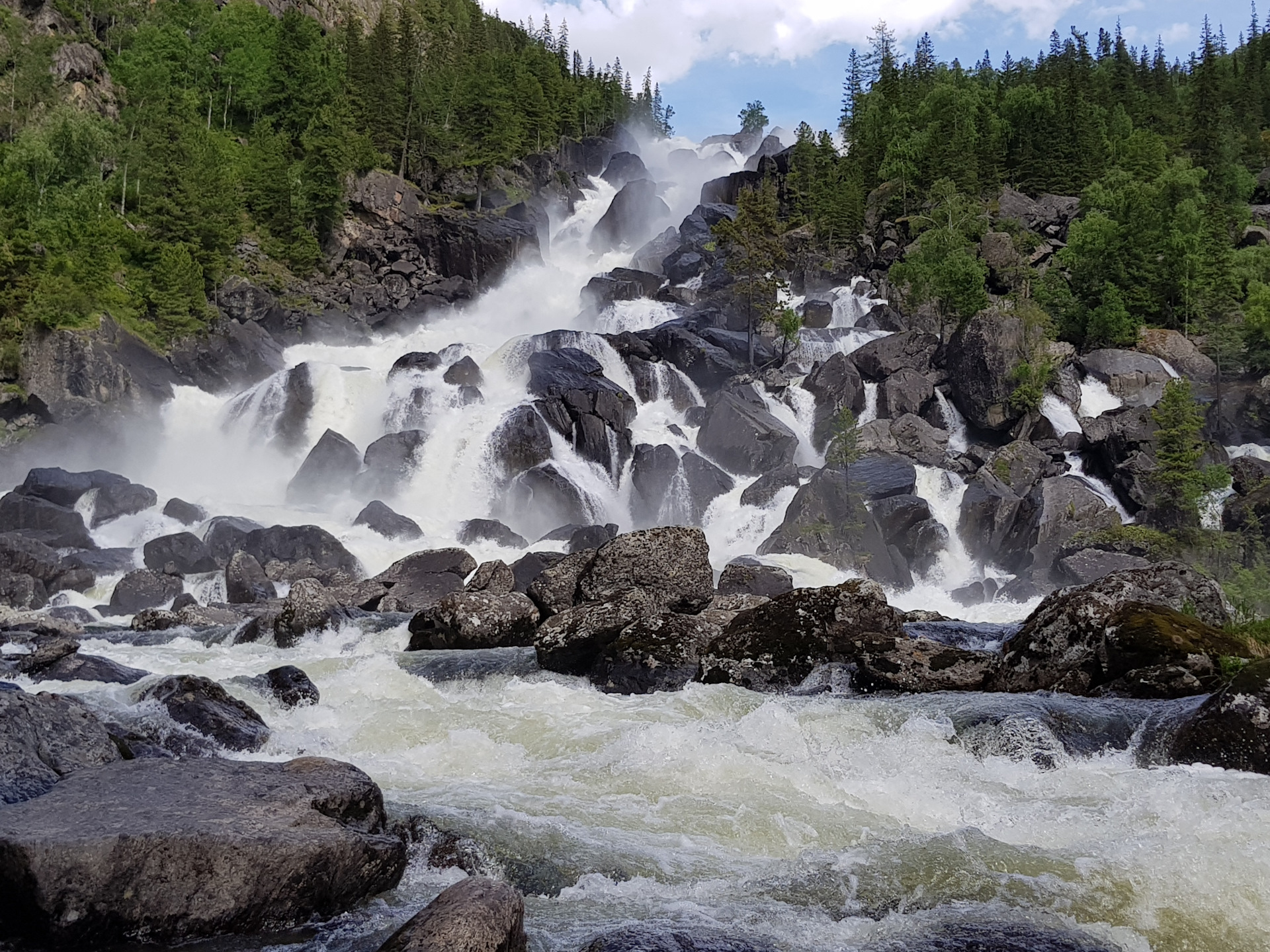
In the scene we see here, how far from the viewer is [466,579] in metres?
30.5

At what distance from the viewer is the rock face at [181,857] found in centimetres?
593

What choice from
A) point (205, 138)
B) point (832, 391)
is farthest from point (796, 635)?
point (205, 138)

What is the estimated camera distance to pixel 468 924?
19.0 ft

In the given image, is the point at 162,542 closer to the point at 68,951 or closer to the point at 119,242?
the point at 68,951

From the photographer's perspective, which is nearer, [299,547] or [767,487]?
[299,547]

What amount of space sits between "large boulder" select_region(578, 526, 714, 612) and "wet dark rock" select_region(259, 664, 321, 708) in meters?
6.90

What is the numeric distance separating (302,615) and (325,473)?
23.8 metres

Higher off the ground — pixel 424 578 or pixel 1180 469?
pixel 1180 469

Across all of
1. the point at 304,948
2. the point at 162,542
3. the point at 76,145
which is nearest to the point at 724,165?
the point at 76,145

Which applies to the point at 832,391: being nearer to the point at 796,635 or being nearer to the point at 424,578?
the point at 424,578

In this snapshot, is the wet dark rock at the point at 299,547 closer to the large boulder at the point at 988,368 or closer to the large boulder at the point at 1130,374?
the large boulder at the point at 988,368

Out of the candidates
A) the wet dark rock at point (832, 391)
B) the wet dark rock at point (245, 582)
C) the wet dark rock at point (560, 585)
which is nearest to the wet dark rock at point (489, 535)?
the wet dark rock at point (245, 582)

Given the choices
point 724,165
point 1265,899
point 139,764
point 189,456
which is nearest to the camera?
point 1265,899

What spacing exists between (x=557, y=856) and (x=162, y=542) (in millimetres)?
30654
